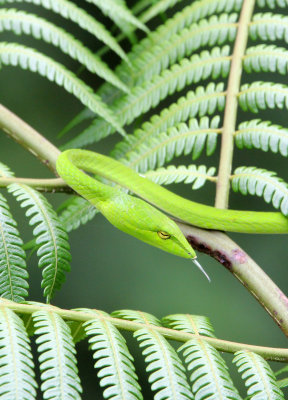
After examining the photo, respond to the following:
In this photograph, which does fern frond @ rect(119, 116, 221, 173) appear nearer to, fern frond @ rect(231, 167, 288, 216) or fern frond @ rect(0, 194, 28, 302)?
fern frond @ rect(231, 167, 288, 216)

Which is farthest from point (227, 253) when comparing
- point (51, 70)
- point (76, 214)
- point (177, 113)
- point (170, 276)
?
point (170, 276)

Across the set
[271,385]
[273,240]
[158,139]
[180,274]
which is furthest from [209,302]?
[271,385]

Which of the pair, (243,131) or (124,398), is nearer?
(124,398)

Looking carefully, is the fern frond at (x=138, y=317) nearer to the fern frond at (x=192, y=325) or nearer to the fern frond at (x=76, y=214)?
the fern frond at (x=192, y=325)

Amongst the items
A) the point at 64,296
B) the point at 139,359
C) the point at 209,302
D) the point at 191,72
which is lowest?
the point at 139,359

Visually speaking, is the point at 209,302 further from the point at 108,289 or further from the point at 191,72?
the point at 191,72

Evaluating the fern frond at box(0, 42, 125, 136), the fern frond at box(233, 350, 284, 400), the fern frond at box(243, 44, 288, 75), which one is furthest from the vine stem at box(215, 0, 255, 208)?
the fern frond at box(233, 350, 284, 400)

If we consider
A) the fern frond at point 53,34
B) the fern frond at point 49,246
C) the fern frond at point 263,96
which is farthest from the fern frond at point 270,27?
the fern frond at point 49,246
